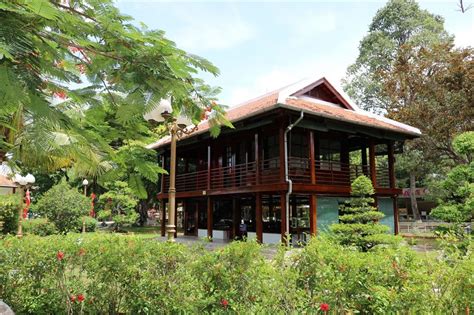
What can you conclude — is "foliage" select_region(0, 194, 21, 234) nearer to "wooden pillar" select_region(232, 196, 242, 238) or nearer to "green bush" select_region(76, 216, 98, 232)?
"green bush" select_region(76, 216, 98, 232)

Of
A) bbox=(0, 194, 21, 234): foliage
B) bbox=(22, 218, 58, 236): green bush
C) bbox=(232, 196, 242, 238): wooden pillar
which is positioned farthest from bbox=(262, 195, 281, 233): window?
bbox=(0, 194, 21, 234): foliage

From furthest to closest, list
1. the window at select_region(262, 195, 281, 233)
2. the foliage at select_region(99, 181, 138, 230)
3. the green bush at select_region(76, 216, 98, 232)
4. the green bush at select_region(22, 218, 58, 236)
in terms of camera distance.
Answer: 1. the foliage at select_region(99, 181, 138, 230)
2. the green bush at select_region(76, 216, 98, 232)
3. the green bush at select_region(22, 218, 58, 236)
4. the window at select_region(262, 195, 281, 233)

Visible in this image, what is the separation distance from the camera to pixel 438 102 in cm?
2123

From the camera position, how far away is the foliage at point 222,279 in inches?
112

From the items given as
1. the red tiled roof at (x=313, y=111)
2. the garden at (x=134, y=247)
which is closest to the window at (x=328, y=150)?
the red tiled roof at (x=313, y=111)

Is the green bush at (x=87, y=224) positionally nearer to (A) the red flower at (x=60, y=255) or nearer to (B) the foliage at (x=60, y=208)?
(B) the foliage at (x=60, y=208)

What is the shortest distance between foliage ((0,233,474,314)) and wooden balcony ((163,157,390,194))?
8.42 metres

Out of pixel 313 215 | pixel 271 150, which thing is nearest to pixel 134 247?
pixel 313 215

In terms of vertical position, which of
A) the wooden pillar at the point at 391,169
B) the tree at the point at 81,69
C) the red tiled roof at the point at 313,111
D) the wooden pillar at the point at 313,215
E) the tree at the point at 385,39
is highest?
the tree at the point at 385,39

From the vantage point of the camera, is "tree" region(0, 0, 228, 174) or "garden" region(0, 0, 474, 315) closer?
"tree" region(0, 0, 228, 174)

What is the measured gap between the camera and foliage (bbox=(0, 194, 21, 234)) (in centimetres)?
1694

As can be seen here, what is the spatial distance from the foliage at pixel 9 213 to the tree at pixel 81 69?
16124mm

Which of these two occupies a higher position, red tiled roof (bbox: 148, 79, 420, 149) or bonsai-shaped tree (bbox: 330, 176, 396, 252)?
red tiled roof (bbox: 148, 79, 420, 149)

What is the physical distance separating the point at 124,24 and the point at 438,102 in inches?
875
